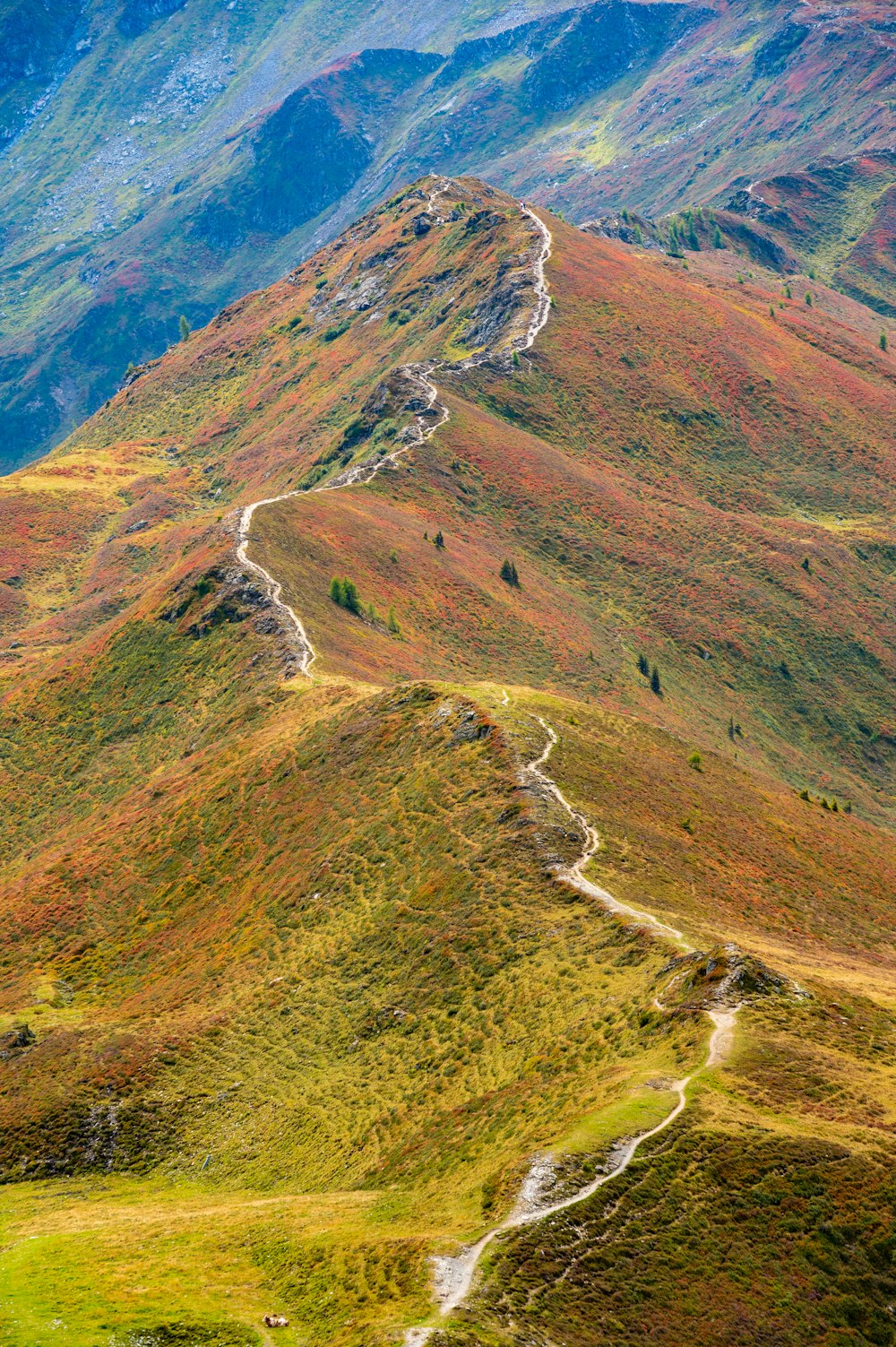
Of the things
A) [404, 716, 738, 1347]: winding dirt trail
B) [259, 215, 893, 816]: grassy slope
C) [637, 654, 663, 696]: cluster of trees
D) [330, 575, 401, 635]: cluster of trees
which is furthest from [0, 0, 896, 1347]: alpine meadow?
[259, 215, 893, 816]: grassy slope

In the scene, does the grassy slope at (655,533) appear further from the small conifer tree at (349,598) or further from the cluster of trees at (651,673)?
the small conifer tree at (349,598)

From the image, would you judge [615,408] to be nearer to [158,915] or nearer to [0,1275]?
[158,915]

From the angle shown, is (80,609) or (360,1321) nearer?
(360,1321)

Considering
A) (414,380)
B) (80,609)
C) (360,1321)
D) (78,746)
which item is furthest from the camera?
(414,380)

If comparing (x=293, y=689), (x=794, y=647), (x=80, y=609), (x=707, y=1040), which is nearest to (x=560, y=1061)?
(x=707, y=1040)

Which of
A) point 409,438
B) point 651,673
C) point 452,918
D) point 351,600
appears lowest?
point 651,673

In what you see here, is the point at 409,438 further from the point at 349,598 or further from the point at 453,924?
the point at 453,924

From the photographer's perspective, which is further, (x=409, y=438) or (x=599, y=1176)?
(x=409, y=438)

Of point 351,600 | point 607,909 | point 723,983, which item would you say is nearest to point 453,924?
point 607,909
